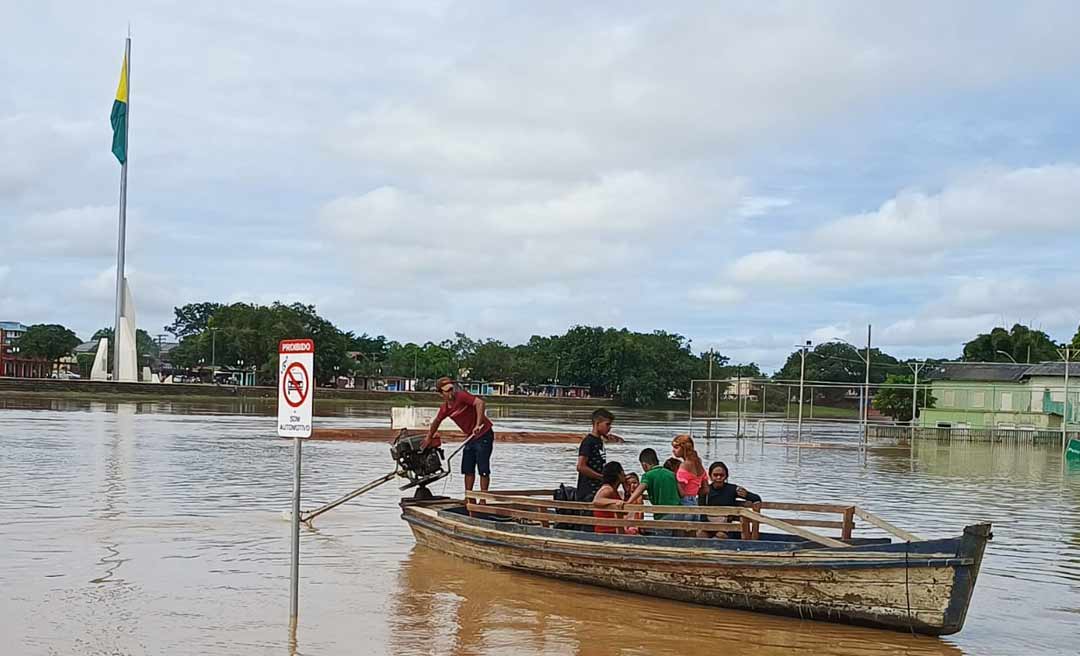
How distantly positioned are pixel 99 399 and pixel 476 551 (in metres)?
70.9

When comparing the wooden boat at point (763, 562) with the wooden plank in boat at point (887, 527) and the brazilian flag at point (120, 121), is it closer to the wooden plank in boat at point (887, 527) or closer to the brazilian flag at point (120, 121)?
the wooden plank in boat at point (887, 527)

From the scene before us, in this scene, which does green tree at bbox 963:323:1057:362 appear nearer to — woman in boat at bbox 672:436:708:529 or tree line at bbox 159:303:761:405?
tree line at bbox 159:303:761:405

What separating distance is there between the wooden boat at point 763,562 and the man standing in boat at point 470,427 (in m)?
1.96

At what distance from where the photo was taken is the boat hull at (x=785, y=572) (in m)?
10.6

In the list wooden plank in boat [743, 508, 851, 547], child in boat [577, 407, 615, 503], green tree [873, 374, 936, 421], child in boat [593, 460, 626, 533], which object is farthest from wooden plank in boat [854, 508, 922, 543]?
green tree [873, 374, 936, 421]

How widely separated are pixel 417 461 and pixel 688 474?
4152 millimetres

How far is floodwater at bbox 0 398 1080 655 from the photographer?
10.8m

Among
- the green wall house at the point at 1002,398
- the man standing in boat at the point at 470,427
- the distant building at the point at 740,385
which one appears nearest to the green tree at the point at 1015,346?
the green wall house at the point at 1002,398

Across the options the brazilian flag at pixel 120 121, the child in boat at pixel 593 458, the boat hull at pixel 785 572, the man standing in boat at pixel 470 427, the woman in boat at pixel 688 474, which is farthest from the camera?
the brazilian flag at pixel 120 121

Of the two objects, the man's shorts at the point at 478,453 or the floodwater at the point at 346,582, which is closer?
the floodwater at the point at 346,582

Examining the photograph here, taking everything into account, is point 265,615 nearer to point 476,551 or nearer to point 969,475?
point 476,551

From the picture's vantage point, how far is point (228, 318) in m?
118

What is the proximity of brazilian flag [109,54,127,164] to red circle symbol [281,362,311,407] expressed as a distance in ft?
246

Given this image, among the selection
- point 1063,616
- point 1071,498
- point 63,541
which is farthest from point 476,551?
point 1071,498
